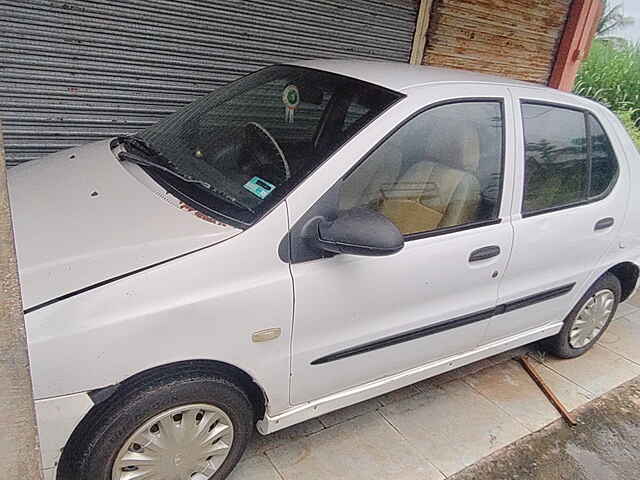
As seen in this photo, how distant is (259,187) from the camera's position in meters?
1.94

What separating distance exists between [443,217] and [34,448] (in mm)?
1735

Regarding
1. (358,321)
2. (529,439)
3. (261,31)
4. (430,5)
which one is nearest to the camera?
(358,321)

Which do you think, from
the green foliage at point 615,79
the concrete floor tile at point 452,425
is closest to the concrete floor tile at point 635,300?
the concrete floor tile at point 452,425

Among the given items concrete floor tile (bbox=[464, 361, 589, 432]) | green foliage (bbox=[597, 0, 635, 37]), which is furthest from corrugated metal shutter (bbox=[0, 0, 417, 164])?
green foliage (bbox=[597, 0, 635, 37])

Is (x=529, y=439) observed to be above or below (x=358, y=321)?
below

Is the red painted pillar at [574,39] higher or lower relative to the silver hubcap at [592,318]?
higher

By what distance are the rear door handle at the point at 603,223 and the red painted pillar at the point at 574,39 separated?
14.2 feet

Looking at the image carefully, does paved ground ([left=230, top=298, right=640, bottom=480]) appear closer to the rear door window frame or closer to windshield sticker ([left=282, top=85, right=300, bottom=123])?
the rear door window frame

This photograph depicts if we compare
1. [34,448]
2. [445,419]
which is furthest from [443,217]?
[34,448]

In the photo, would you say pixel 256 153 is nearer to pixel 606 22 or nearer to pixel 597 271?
pixel 597 271

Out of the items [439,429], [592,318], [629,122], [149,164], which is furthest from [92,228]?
[629,122]

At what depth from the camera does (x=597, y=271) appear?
117 inches

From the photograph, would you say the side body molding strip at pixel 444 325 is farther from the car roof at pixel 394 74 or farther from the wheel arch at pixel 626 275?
the car roof at pixel 394 74

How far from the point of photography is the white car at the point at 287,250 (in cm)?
157
